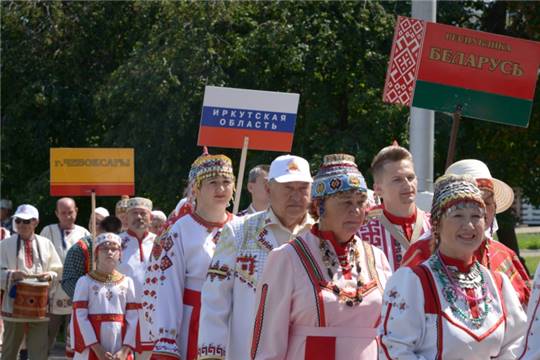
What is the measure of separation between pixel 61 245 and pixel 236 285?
8.85m

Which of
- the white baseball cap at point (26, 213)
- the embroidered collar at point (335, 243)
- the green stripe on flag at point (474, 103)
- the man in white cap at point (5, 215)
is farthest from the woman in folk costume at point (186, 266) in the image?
the man in white cap at point (5, 215)

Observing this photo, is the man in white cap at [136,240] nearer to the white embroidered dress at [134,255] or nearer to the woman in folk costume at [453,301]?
the white embroidered dress at [134,255]

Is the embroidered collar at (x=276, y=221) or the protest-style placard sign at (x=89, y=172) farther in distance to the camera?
the protest-style placard sign at (x=89, y=172)

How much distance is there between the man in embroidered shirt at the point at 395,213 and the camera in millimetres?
6426

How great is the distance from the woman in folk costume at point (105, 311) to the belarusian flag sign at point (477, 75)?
3302mm

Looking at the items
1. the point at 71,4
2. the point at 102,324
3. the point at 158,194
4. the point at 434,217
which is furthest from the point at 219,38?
the point at 434,217

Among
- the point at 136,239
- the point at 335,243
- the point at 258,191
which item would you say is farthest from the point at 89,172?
the point at 335,243

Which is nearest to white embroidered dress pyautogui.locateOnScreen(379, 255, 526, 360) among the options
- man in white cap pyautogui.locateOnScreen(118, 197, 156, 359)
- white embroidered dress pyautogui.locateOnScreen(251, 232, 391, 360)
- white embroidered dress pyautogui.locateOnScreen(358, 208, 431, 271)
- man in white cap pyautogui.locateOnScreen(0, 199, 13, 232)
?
white embroidered dress pyautogui.locateOnScreen(251, 232, 391, 360)

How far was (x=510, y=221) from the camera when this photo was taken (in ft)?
66.1

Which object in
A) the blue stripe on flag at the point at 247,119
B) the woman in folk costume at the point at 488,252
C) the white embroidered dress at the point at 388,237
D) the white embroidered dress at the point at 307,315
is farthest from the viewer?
the blue stripe on flag at the point at 247,119

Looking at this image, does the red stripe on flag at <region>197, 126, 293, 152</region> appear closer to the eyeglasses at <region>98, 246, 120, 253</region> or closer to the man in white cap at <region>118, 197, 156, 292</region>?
the eyeglasses at <region>98, 246, 120, 253</region>

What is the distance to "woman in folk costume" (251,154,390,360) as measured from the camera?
5203 mm

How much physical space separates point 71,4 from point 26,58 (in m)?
1.41

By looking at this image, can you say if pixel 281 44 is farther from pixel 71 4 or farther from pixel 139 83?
pixel 71 4
